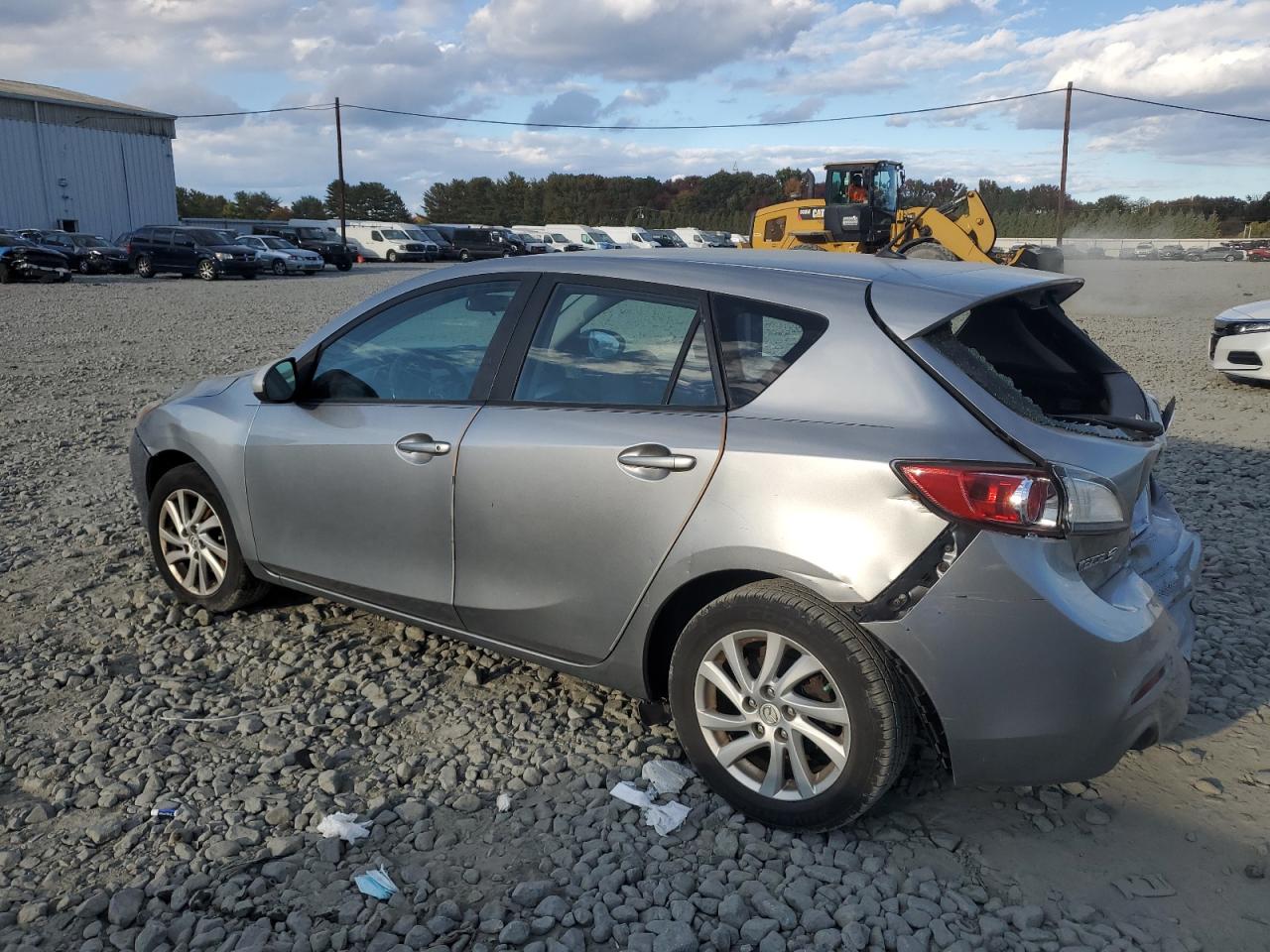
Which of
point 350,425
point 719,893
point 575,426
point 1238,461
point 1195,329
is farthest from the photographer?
point 1195,329

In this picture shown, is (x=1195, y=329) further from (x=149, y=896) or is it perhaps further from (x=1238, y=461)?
(x=149, y=896)

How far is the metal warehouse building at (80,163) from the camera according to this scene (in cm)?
4706

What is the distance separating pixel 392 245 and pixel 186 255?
1595 centimetres

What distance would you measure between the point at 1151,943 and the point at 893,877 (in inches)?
25.1

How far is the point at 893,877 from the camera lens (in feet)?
9.48

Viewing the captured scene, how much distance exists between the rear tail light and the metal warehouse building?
52959mm

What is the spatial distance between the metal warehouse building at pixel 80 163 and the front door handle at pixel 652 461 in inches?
2054

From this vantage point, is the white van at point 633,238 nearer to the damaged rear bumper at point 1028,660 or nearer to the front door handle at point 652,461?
the front door handle at point 652,461

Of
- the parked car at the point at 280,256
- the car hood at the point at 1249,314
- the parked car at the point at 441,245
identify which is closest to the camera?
the car hood at the point at 1249,314

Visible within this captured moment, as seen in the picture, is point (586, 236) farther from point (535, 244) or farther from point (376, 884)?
point (376, 884)

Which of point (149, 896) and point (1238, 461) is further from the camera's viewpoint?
point (1238, 461)

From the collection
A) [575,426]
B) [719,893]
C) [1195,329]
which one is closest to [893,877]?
[719,893]

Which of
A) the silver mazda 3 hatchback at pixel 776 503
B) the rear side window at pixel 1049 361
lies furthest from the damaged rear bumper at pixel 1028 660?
the rear side window at pixel 1049 361

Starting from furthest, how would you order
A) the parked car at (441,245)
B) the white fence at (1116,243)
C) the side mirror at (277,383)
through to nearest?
1. the white fence at (1116,243)
2. the parked car at (441,245)
3. the side mirror at (277,383)
